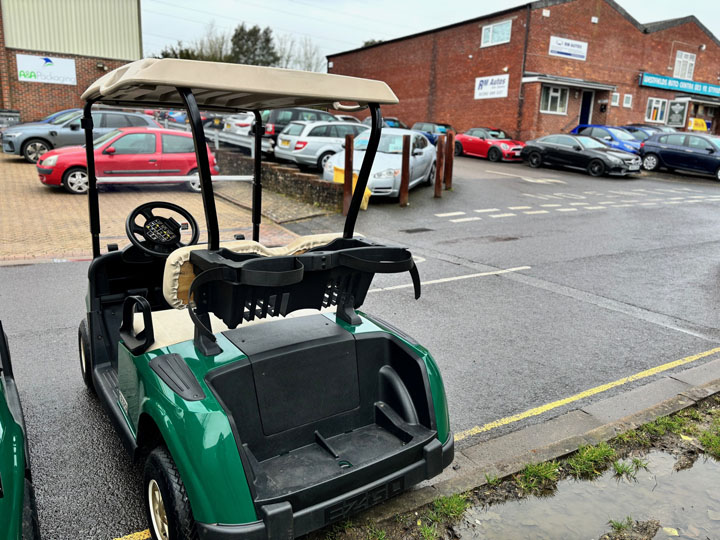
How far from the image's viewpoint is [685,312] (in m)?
6.17

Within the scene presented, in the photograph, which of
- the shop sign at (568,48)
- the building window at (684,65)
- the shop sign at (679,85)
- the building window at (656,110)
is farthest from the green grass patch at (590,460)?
the building window at (684,65)

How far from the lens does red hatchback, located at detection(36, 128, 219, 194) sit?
12.2 meters

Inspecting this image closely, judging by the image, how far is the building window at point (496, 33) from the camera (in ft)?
90.2

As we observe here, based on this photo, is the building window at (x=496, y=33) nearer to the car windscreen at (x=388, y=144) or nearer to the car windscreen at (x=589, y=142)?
the car windscreen at (x=589, y=142)

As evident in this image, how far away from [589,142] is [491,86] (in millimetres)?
9856

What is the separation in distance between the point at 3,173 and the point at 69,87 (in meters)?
12.3

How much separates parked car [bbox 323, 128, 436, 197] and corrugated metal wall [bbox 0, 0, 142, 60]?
17.0m

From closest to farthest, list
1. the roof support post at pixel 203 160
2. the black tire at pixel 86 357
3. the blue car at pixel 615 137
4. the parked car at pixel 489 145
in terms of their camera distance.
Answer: the roof support post at pixel 203 160, the black tire at pixel 86 357, the blue car at pixel 615 137, the parked car at pixel 489 145

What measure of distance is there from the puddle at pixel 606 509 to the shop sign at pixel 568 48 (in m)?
27.6

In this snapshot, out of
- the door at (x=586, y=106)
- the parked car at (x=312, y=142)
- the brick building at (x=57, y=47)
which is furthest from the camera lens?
the door at (x=586, y=106)

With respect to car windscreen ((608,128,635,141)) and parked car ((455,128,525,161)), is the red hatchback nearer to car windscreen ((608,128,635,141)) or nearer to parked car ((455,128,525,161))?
parked car ((455,128,525,161))

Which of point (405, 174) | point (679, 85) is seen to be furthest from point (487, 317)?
point (679, 85)

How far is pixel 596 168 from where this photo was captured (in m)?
19.6

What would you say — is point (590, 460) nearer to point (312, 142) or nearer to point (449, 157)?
point (449, 157)
